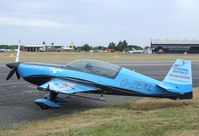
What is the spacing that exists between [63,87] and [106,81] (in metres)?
1.47

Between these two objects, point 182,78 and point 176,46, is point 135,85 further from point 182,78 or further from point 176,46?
point 176,46

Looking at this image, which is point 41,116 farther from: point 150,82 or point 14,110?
point 150,82

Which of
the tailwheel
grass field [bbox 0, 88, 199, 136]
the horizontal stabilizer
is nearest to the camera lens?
grass field [bbox 0, 88, 199, 136]

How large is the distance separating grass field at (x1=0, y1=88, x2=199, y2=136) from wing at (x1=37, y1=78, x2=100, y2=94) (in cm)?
105

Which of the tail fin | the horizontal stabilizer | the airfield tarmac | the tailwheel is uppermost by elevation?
the tail fin

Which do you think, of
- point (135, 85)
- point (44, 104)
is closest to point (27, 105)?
point (44, 104)

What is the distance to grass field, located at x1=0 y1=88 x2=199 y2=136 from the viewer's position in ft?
29.3

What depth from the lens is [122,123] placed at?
392 inches

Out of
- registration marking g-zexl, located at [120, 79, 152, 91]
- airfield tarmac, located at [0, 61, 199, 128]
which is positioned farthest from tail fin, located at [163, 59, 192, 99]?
airfield tarmac, located at [0, 61, 199, 128]

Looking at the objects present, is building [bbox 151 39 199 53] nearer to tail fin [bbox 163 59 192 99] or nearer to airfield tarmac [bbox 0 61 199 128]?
airfield tarmac [bbox 0 61 199 128]

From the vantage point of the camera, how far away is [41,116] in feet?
40.0

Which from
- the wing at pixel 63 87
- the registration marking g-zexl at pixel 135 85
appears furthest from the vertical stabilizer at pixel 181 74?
the wing at pixel 63 87

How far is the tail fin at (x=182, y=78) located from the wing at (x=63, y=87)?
245 centimetres

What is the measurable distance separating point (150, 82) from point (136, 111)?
1.55 meters
